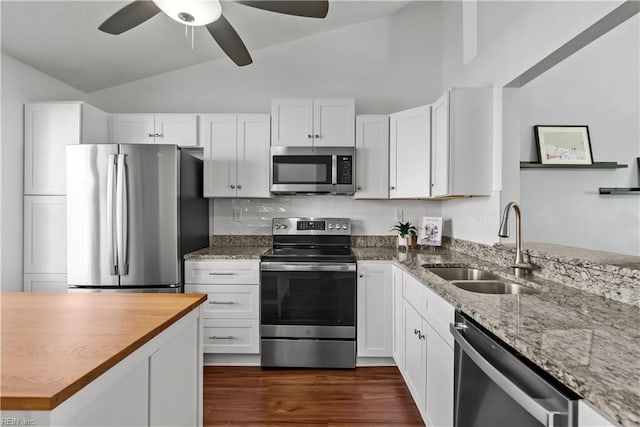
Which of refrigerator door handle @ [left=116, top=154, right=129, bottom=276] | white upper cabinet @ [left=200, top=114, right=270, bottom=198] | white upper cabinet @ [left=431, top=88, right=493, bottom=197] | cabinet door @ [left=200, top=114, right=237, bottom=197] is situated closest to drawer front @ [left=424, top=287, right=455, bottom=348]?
white upper cabinet @ [left=431, top=88, right=493, bottom=197]

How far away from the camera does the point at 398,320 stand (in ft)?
8.68

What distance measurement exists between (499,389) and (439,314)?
605mm

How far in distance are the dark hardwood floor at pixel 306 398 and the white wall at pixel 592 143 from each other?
1.69 meters

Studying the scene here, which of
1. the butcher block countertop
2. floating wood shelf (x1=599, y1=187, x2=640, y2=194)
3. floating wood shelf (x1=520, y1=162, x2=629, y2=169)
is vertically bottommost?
the butcher block countertop

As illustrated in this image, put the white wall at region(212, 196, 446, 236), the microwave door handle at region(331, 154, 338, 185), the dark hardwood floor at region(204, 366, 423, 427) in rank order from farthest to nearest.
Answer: the white wall at region(212, 196, 446, 236)
the microwave door handle at region(331, 154, 338, 185)
the dark hardwood floor at region(204, 366, 423, 427)

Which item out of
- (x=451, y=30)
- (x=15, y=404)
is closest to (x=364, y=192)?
(x=451, y=30)

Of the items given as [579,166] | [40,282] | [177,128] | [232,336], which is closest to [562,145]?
[579,166]

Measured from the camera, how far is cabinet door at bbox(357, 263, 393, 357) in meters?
2.79

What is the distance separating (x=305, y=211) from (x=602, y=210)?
8.40 ft

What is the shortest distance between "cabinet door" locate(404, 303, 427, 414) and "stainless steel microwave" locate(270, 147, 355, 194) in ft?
4.04

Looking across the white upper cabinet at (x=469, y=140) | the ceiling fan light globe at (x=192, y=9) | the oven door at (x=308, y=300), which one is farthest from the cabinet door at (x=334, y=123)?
the ceiling fan light globe at (x=192, y=9)

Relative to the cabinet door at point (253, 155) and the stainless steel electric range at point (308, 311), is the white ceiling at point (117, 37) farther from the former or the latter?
the stainless steel electric range at point (308, 311)

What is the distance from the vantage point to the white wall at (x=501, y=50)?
1.69 metres

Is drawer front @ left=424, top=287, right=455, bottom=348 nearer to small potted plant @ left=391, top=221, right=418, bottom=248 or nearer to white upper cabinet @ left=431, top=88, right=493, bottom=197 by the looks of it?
white upper cabinet @ left=431, top=88, right=493, bottom=197
